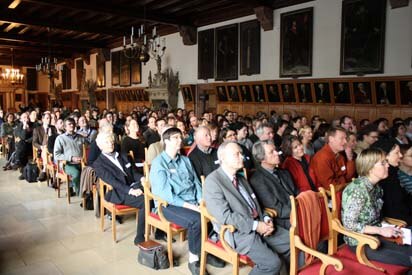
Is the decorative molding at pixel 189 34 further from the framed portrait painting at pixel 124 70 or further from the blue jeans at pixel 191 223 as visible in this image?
the blue jeans at pixel 191 223

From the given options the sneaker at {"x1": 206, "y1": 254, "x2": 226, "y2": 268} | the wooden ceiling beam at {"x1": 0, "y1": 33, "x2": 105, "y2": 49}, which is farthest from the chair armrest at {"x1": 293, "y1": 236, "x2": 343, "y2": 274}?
the wooden ceiling beam at {"x1": 0, "y1": 33, "x2": 105, "y2": 49}

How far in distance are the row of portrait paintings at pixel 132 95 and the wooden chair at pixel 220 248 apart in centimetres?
1469

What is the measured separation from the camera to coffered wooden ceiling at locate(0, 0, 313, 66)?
1138cm

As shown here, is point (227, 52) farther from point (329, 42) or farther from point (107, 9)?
point (107, 9)

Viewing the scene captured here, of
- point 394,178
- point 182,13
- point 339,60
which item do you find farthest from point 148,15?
point 394,178

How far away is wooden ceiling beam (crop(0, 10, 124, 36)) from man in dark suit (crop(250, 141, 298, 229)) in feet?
42.0

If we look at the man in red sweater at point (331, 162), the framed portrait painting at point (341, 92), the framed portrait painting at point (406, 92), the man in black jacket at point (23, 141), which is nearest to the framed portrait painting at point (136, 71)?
the man in black jacket at point (23, 141)

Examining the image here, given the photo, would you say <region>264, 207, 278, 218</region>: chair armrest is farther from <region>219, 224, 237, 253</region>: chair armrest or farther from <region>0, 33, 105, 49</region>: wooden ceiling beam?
<region>0, 33, 105, 49</region>: wooden ceiling beam

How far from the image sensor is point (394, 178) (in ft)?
11.8

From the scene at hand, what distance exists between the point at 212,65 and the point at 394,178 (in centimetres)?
1063

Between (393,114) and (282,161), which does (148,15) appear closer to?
(393,114)

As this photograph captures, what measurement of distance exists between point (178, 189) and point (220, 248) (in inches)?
37.0

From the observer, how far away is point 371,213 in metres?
2.78

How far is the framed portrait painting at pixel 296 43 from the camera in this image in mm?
10312
